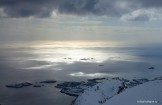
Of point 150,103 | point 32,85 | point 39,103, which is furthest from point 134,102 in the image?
point 32,85

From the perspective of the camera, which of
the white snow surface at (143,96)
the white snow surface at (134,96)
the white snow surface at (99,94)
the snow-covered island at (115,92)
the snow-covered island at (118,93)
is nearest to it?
the white snow surface at (143,96)

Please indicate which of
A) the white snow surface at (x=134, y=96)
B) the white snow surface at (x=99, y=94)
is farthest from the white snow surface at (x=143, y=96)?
the white snow surface at (x=99, y=94)

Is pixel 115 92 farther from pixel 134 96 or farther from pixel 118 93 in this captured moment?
pixel 134 96

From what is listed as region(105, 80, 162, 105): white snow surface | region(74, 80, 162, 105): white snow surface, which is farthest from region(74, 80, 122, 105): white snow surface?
region(105, 80, 162, 105): white snow surface

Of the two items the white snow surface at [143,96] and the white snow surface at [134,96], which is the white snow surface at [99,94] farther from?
the white snow surface at [143,96]

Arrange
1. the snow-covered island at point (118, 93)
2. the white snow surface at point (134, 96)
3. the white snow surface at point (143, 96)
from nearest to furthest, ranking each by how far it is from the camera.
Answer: the white snow surface at point (143, 96)
the white snow surface at point (134, 96)
the snow-covered island at point (118, 93)

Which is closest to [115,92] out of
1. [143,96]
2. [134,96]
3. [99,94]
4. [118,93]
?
[118,93]

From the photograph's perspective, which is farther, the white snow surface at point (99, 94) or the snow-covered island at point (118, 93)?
the white snow surface at point (99, 94)

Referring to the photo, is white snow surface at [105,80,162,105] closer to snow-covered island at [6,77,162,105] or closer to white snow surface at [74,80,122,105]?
snow-covered island at [6,77,162,105]
